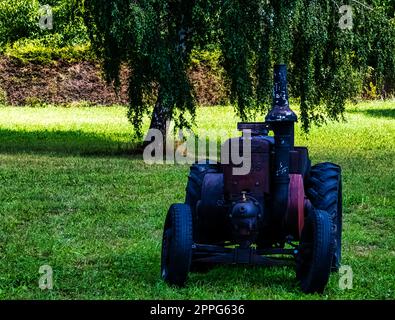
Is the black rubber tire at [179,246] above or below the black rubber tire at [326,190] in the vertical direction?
below

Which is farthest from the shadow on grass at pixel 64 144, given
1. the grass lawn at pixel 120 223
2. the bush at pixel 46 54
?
the bush at pixel 46 54

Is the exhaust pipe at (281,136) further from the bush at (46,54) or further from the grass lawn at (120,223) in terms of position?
the bush at (46,54)

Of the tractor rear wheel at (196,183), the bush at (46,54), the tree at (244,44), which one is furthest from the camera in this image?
the bush at (46,54)

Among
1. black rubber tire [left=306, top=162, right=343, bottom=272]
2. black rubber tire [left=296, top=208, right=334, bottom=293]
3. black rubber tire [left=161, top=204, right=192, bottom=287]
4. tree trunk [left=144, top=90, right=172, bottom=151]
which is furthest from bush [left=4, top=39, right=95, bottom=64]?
black rubber tire [left=296, top=208, right=334, bottom=293]

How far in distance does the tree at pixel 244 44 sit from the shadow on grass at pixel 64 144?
1.66 meters

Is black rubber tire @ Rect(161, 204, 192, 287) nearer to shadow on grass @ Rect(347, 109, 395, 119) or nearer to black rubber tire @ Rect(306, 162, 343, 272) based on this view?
black rubber tire @ Rect(306, 162, 343, 272)

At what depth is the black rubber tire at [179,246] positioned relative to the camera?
7688 mm

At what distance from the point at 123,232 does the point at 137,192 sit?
11.3 ft

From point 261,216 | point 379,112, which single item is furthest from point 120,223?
point 379,112

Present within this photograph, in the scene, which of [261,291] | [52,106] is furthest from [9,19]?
[261,291]

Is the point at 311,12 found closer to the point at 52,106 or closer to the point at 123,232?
the point at 123,232

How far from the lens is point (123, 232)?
36.0 ft
